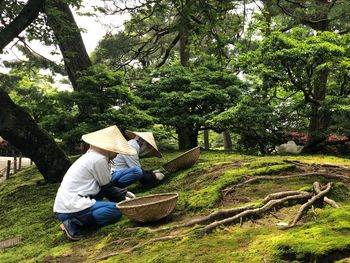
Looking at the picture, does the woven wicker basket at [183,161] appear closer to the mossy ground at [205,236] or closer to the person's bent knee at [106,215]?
the mossy ground at [205,236]

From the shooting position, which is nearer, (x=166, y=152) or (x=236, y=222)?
(x=236, y=222)

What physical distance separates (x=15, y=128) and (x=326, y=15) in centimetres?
713

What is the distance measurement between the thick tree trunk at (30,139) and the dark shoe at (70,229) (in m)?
2.93

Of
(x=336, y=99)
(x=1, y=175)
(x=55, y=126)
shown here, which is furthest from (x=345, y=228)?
(x=1, y=175)

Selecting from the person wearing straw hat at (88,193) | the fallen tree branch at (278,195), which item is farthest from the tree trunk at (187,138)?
the fallen tree branch at (278,195)

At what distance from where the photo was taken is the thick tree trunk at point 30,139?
6809mm

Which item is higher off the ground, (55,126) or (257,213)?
(55,126)

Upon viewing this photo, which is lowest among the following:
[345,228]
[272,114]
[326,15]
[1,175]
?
[1,175]

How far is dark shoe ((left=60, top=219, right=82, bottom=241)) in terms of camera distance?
4388mm

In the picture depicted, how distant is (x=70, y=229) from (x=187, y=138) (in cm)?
631

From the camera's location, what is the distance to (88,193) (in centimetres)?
445

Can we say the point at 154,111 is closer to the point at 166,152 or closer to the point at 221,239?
the point at 166,152

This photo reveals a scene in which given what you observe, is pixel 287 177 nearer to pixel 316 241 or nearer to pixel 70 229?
pixel 316 241

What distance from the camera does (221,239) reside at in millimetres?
3236
